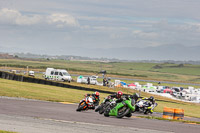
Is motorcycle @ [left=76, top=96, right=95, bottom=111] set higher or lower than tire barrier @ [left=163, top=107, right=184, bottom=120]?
higher

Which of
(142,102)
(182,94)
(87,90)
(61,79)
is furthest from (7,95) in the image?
(182,94)

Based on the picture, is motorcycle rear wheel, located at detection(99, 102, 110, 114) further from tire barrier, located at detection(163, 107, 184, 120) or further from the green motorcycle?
tire barrier, located at detection(163, 107, 184, 120)

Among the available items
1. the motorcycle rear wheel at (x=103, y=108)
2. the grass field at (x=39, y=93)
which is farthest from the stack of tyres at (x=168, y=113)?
the grass field at (x=39, y=93)

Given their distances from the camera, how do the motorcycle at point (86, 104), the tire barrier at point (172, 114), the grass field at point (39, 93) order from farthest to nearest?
the grass field at point (39, 93) → the tire barrier at point (172, 114) → the motorcycle at point (86, 104)

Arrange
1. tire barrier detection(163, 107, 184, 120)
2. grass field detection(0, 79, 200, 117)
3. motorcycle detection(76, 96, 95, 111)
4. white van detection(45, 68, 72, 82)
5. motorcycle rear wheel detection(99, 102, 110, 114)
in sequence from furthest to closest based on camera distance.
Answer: white van detection(45, 68, 72, 82) < grass field detection(0, 79, 200, 117) < tire barrier detection(163, 107, 184, 120) < motorcycle detection(76, 96, 95, 111) < motorcycle rear wheel detection(99, 102, 110, 114)

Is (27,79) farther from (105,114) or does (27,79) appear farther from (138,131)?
(138,131)

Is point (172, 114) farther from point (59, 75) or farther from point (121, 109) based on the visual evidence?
point (59, 75)

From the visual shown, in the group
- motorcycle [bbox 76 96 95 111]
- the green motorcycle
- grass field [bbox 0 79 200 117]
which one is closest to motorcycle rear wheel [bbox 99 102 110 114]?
the green motorcycle

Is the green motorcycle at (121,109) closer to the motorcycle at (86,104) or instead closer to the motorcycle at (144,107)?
the motorcycle at (86,104)

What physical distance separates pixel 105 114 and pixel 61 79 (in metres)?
42.5

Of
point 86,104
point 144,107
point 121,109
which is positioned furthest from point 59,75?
point 121,109

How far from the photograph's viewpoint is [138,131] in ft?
44.1

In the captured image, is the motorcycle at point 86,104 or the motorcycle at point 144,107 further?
the motorcycle at point 144,107

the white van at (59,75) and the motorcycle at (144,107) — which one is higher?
the white van at (59,75)
